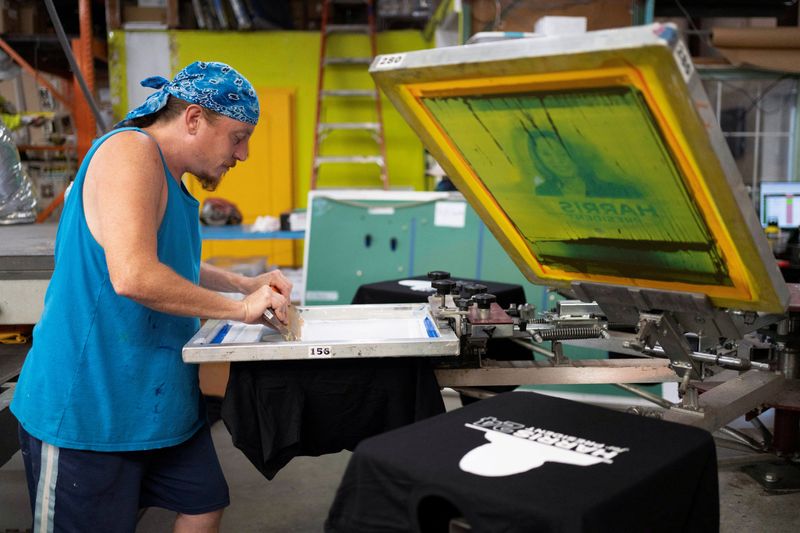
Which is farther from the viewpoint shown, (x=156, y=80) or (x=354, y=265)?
(x=354, y=265)

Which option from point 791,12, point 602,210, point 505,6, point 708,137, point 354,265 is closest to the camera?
point 708,137

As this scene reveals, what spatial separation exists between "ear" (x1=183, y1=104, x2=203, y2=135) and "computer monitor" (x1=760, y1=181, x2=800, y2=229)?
469 centimetres

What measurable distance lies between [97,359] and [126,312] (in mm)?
112

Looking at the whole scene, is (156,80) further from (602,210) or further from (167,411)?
(602,210)

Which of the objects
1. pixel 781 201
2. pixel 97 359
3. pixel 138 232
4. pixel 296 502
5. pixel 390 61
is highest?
pixel 390 61

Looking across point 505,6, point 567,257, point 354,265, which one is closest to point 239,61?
point 505,6

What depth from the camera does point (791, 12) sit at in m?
6.46

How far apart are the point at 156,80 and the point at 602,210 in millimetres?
1040

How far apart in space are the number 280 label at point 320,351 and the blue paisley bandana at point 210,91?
553 millimetres

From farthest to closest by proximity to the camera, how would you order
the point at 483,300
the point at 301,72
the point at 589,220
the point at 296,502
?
the point at 301,72 < the point at 296,502 < the point at 483,300 < the point at 589,220

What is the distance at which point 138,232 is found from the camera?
145 centimetres

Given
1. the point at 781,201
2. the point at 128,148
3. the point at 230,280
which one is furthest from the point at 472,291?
Answer: the point at 781,201

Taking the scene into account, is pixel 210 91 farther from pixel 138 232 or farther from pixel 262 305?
pixel 262 305

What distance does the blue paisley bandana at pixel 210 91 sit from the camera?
1605 mm
